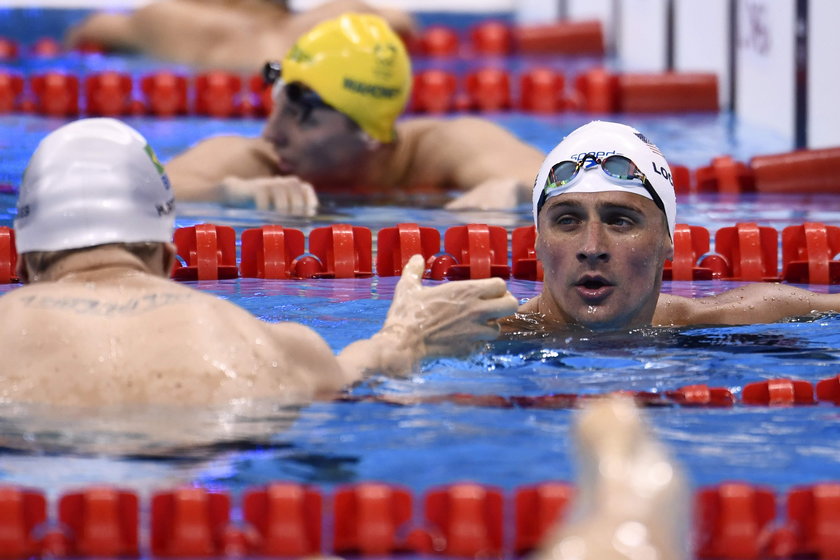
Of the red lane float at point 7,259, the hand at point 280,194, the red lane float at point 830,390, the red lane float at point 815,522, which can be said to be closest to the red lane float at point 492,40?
the hand at point 280,194

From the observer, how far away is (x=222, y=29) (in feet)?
30.9

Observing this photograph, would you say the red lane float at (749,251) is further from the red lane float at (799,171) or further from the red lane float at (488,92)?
the red lane float at (488,92)

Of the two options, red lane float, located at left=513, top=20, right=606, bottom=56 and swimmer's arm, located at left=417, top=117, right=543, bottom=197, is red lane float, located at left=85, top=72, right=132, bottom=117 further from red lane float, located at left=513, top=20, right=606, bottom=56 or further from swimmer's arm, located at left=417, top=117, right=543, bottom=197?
red lane float, located at left=513, top=20, right=606, bottom=56

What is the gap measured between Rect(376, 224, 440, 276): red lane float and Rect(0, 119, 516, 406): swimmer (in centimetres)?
163

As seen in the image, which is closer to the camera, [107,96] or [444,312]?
[444,312]

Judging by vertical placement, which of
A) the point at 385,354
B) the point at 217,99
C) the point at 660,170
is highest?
the point at 217,99

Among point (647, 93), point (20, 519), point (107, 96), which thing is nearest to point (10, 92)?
point (107, 96)

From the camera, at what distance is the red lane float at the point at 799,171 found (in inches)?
255

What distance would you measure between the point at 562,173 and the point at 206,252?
4.85 ft

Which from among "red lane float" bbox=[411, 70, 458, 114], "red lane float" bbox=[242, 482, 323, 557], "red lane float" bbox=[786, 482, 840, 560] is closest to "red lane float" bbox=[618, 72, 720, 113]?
"red lane float" bbox=[411, 70, 458, 114]

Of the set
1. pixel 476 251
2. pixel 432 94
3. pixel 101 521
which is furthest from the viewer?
pixel 432 94

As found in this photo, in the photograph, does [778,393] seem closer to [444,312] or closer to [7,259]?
[444,312]

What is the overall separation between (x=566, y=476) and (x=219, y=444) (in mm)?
695

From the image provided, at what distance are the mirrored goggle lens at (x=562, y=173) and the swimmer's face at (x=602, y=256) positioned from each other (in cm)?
5
